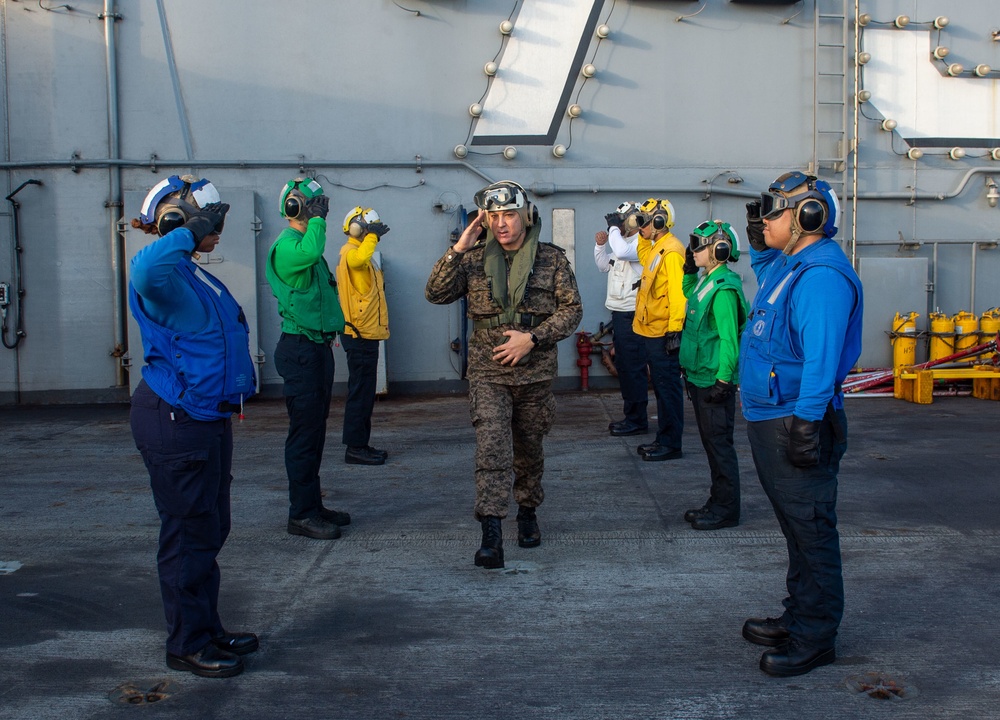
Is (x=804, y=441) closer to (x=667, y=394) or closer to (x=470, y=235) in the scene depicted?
(x=470, y=235)

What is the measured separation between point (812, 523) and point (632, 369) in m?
4.93

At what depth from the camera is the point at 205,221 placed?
11.6 feet

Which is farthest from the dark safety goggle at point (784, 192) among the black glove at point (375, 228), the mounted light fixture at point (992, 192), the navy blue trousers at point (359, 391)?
the mounted light fixture at point (992, 192)

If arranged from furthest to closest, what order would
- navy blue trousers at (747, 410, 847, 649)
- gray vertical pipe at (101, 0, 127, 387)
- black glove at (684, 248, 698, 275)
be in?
gray vertical pipe at (101, 0, 127, 387) < black glove at (684, 248, 698, 275) < navy blue trousers at (747, 410, 847, 649)

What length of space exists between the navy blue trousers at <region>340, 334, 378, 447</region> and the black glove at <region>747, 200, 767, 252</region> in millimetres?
4059

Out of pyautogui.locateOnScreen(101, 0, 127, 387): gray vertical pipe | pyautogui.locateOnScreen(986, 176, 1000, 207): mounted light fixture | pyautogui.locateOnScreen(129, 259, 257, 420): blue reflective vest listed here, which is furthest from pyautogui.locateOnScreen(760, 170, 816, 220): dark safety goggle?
pyautogui.locateOnScreen(986, 176, 1000, 207): mounted light fixture

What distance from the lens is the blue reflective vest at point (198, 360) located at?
357 centimetres

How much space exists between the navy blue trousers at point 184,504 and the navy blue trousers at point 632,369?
17.4ft

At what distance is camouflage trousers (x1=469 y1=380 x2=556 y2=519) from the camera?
16.1 feet

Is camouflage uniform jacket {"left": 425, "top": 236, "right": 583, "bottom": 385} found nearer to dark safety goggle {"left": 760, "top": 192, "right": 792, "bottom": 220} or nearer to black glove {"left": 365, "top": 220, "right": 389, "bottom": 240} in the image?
dark safety goggle {"left": 760, "top": 192, "right": 792, "bottom": 220}

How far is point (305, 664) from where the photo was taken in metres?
3.82

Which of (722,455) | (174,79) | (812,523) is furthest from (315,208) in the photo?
(174,79)

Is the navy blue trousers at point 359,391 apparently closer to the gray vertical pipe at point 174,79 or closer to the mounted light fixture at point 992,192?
the gray vertical pipe at point 174,79

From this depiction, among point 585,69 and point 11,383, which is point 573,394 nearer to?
point 585,69
